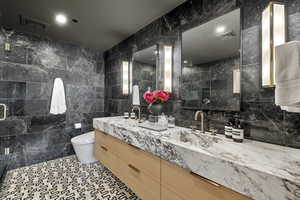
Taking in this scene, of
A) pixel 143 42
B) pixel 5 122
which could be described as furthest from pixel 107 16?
pixel 5 122

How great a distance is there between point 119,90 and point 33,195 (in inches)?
→ 74.0

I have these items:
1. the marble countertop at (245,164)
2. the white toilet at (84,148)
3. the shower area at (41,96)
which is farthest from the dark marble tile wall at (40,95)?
the marble countertop at (245,164)

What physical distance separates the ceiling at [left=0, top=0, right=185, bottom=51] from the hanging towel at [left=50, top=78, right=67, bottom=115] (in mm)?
855

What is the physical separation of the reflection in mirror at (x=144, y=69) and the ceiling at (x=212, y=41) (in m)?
0.54

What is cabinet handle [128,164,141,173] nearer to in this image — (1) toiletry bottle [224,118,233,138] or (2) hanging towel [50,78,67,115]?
(1) toiletry bottle [224,118,233,138]

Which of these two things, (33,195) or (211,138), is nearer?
(211,138)

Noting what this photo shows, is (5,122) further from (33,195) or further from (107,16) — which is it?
(107,16)

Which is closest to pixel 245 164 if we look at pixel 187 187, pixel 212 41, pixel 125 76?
pixel 187 187

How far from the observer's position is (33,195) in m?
1.59

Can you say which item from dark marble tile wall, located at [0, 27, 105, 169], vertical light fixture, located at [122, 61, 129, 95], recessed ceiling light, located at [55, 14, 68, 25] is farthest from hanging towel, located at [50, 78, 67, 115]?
vertical light fixture, located at [122, 61, 129, 95]

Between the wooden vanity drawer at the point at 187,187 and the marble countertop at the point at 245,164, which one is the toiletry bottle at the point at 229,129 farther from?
the wooden vanity drawer at the point at 187,187

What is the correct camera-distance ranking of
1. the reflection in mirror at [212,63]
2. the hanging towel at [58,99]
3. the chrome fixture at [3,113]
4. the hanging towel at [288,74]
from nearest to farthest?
the hanging towel at [288,74], the reflection in mirror at [212,63], the chrome fixture at [3,113], the hanging towel at [58,99]

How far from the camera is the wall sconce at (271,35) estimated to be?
3.23 feet

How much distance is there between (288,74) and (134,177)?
1.41m
